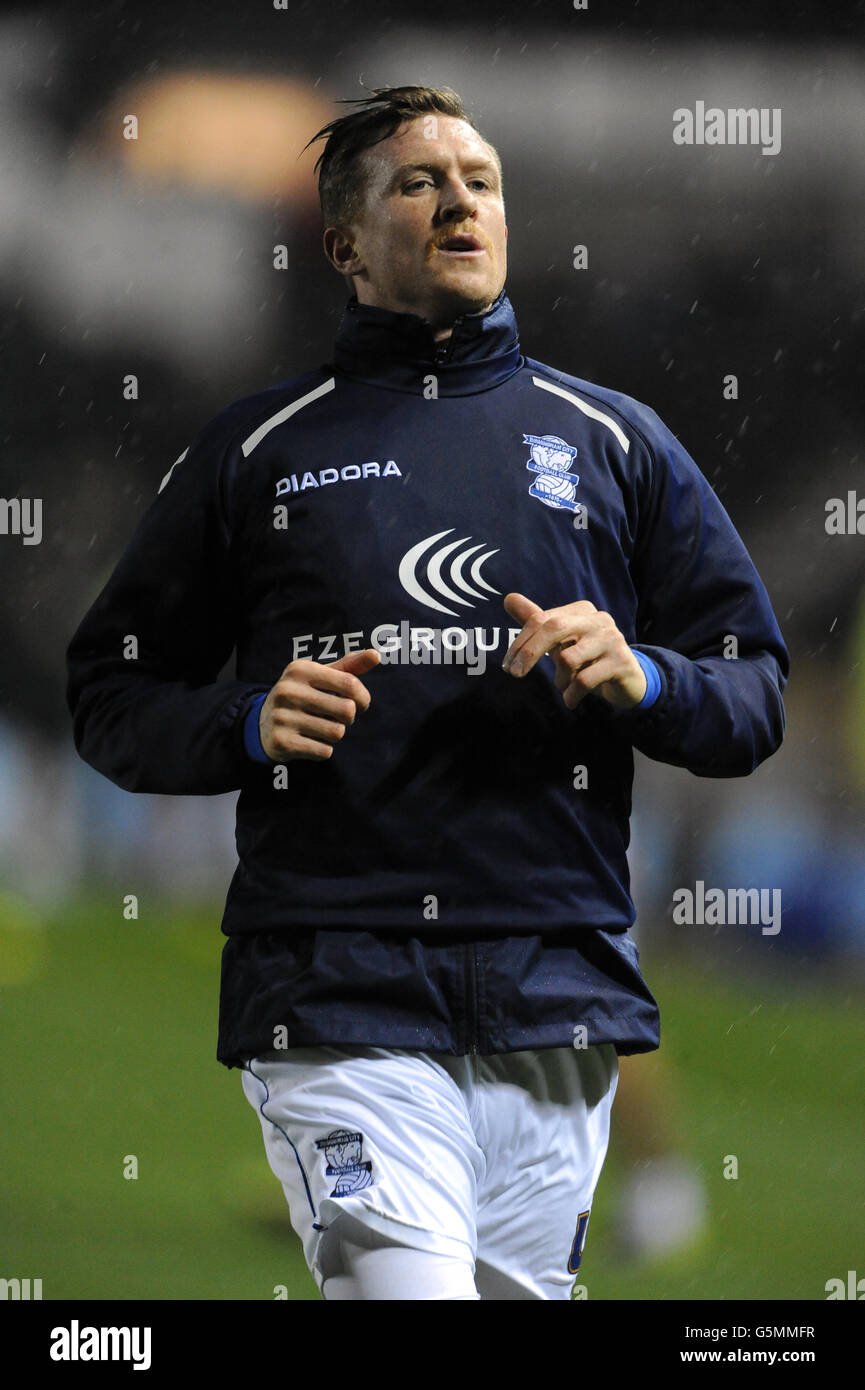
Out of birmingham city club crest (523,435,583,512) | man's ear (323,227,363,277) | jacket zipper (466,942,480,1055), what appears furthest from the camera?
man's ear (323,227,363,277)

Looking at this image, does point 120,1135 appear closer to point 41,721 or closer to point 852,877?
point 41,721

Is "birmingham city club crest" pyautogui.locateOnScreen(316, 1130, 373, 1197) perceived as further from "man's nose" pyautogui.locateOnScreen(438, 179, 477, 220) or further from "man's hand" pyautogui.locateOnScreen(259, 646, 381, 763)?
"man's nose" pyautogui.locateOnScreen(438, 179, 477, 220)

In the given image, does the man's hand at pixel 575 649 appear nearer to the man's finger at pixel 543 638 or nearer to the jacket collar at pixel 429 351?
the man's finger at pixel 543 638

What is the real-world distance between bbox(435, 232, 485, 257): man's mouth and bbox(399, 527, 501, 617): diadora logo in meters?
0.37

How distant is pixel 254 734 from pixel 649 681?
428 millimetres

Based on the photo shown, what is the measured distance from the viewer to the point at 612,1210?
347 centimetres

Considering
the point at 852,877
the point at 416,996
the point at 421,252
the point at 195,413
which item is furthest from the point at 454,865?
the point at 195,413

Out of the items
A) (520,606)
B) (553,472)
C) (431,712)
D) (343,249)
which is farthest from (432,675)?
(343,249)

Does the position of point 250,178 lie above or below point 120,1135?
above

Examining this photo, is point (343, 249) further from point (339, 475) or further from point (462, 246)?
point (339, 475)

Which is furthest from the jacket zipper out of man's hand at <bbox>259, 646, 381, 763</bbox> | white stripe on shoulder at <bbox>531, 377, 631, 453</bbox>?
white stripe on shoulder at <bbox>531, 377, 631, 453</bbox>

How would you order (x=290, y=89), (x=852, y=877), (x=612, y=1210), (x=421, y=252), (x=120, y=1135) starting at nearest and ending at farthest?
(x=421, y=252) < (x=612, y=1210) < (x=290, y=89) < (x=120, y=1135) < (x=852, y=877)

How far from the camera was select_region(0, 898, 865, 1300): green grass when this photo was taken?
3.28 meters

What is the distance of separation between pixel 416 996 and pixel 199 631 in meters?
0.55
